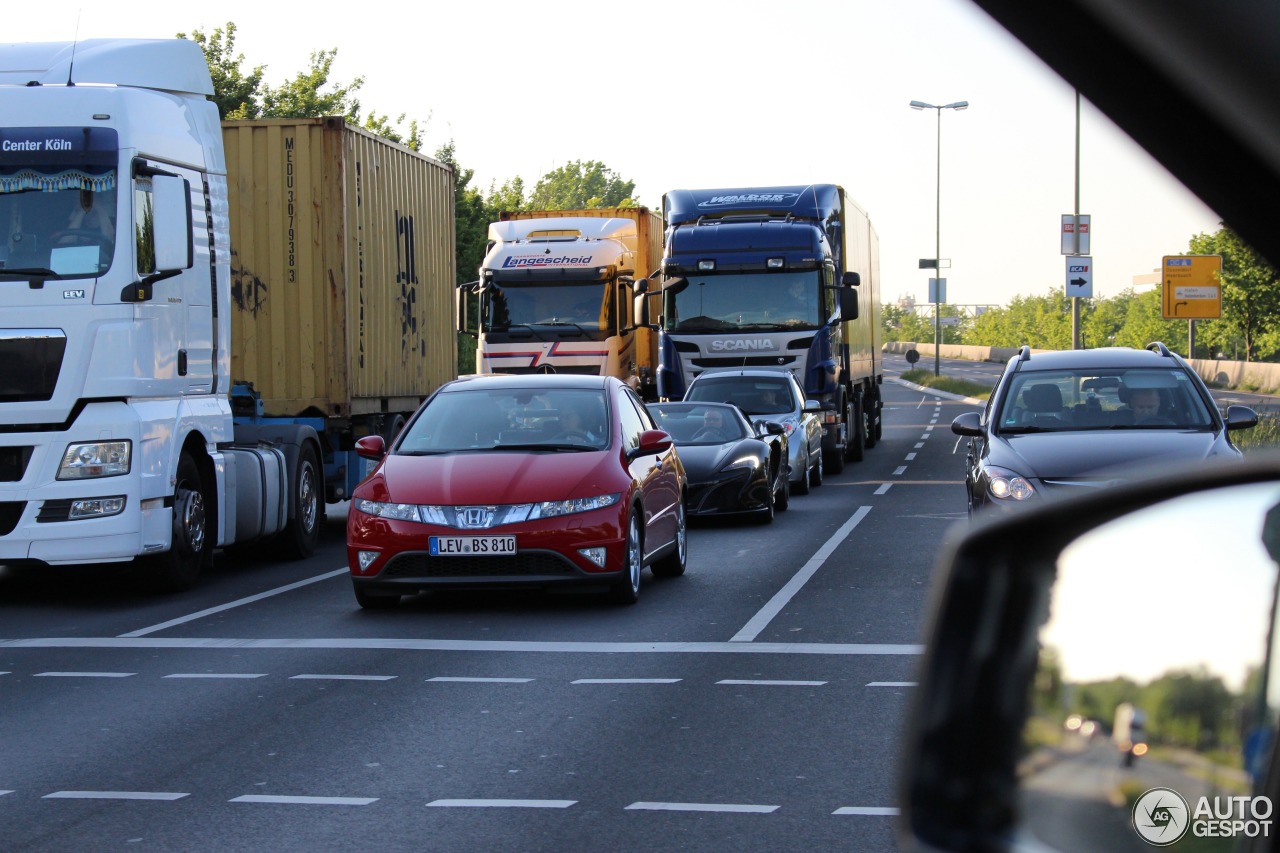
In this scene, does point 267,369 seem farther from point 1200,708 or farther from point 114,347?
point 1200,708

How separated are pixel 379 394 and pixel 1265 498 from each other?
53.7 ft

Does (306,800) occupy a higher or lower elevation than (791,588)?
higher

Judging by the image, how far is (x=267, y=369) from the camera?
1620 centimetres

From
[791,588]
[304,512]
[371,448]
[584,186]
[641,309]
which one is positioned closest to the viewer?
[371,448]

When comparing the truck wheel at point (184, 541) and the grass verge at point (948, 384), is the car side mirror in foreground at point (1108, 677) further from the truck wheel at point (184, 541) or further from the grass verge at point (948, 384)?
the grass verge at point (948, 384)

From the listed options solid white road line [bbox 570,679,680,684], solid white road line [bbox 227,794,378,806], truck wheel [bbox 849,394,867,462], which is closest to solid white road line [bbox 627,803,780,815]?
solid white road line [bbox 227,794,378,806]

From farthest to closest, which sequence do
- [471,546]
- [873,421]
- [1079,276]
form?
[1079,276] → [873,421] → [471,546]

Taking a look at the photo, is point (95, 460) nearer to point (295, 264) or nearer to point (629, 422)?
point (629, 422)

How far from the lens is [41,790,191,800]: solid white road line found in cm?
606

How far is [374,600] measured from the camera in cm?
1155

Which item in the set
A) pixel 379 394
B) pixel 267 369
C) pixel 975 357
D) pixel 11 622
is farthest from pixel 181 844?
pixel 975 357

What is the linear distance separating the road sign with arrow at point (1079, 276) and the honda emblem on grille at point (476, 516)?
2500cm

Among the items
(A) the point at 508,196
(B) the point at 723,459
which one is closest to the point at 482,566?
(B) the point at 723,459

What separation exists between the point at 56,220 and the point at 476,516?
11.3 ft
